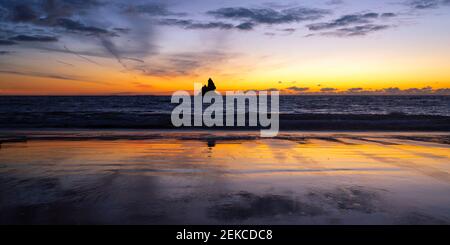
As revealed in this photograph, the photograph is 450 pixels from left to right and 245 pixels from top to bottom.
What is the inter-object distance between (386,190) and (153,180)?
4.02 meters

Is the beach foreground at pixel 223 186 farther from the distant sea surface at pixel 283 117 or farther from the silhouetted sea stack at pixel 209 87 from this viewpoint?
the silhouetted sea stack at pixel 209 87

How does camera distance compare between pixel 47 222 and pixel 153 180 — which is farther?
pixel 153 180

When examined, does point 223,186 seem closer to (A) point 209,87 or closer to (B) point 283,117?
(B) point 283,117

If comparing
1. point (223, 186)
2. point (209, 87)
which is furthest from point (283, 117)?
point (209, 87)

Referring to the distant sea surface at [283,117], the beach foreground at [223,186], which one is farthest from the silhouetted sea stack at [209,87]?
the beach foreground at [223,186]

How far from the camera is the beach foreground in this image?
4234 millimetres

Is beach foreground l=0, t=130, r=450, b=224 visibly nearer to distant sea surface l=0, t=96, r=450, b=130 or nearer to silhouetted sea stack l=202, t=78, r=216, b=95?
distant sea surface l=0, t=96, r=450, b=130

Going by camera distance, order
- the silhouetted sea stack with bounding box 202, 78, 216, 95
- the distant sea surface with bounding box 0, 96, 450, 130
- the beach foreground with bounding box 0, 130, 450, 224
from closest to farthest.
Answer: the beach foreground with bounding box 0, 130, 450, 224 < the distant sea surface with bounding box 0, 96, 450, 130 < the silhouetted sea stack with bounding box 202, 78, 216, 95

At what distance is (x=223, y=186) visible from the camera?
5.77 m

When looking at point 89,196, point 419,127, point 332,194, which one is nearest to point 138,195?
point 89,196

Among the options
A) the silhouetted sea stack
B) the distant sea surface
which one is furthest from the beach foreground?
the silhouetted sea stack

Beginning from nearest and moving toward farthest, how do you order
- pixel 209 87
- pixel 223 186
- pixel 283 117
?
1. pixel 223 186
2. pixel 283 117
3. pixel 209 87

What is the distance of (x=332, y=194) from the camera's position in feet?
17.3
